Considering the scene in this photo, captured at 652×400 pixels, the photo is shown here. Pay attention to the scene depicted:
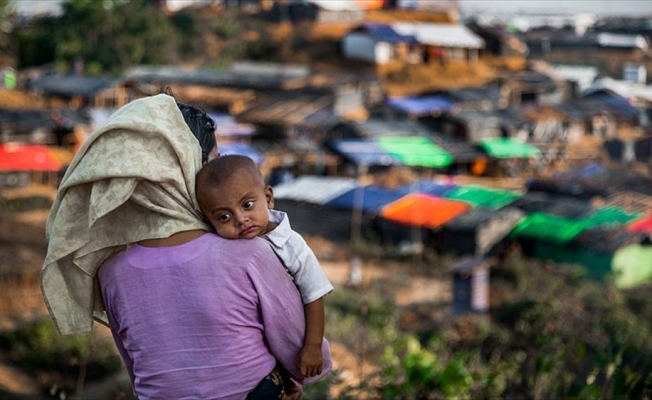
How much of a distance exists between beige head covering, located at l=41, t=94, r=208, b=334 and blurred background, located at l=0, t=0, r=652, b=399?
1936mm

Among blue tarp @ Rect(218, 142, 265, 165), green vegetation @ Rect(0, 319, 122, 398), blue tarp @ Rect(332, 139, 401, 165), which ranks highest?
green vegetation @ Rect(0, 319, 122, 398)

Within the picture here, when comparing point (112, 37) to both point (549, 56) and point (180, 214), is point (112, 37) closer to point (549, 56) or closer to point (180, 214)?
point (549, 56)

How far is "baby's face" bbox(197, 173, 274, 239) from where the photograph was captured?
196 centimetres

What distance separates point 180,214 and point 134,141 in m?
0.21

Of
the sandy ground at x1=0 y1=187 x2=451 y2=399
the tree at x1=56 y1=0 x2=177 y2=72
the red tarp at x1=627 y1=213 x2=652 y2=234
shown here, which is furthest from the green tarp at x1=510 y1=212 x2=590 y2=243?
the tree at x1=56 y1=0 x2=177 y2=72

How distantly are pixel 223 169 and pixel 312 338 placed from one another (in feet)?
1.57

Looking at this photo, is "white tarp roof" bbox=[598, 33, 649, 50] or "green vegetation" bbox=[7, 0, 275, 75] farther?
"white tarp roof" bbox=[598, 33, 649, 50]

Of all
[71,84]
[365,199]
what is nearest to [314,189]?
[365,199]

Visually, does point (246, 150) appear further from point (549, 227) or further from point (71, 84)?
point (549, 227)

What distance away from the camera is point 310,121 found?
1076 inches

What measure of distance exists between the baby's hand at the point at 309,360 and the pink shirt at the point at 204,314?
0.07 ft

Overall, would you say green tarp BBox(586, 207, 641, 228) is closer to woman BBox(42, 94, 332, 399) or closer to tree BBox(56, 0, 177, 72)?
woman BBox(42, 94, 332, 399)

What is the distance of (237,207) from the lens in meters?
1.96

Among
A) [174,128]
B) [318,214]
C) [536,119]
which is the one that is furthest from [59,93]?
[174,128]
